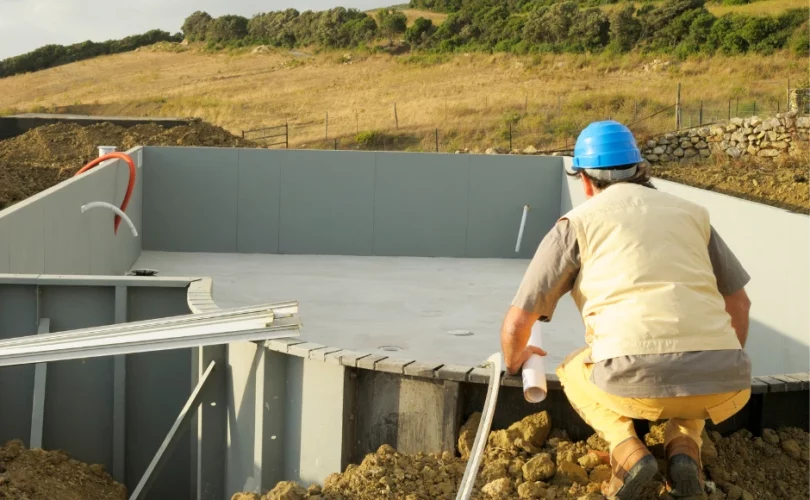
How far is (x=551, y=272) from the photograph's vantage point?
3.85m

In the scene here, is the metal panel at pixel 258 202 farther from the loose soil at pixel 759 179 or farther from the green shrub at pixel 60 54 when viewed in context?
the green shrub at pixel 60 54

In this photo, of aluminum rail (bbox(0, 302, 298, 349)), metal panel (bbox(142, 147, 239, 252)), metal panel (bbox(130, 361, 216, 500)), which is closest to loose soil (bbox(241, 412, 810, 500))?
aluminum rail (bbox(0, 302, 298, 349))

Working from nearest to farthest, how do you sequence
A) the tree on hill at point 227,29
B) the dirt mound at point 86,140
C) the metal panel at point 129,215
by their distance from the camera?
1. the metal panel at point 129,215
2. the dirt mound at point 86,140
3. the tree on hill at point 227,29

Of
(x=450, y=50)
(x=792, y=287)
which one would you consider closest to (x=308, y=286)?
(x=792, y=287)

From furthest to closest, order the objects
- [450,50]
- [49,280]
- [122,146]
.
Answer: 1. [450,50]
2. [122,146]
3. [49,280]

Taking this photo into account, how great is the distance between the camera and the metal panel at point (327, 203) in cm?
1380

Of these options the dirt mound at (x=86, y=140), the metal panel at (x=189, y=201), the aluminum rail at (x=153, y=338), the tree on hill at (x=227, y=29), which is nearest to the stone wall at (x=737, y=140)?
the dirt mound at (x=86, y=140)

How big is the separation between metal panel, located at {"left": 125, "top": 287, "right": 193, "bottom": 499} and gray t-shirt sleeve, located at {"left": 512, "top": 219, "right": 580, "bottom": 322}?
374 cm

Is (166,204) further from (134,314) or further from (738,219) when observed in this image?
(738,219)

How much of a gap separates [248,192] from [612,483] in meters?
10.4

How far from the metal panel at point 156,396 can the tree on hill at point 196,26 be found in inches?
2515

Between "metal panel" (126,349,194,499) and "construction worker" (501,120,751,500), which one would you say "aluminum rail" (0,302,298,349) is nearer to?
"metal panel" (126,349,194,499)

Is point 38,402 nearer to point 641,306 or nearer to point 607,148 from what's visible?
point 607,148

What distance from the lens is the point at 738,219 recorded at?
8.76 metres
